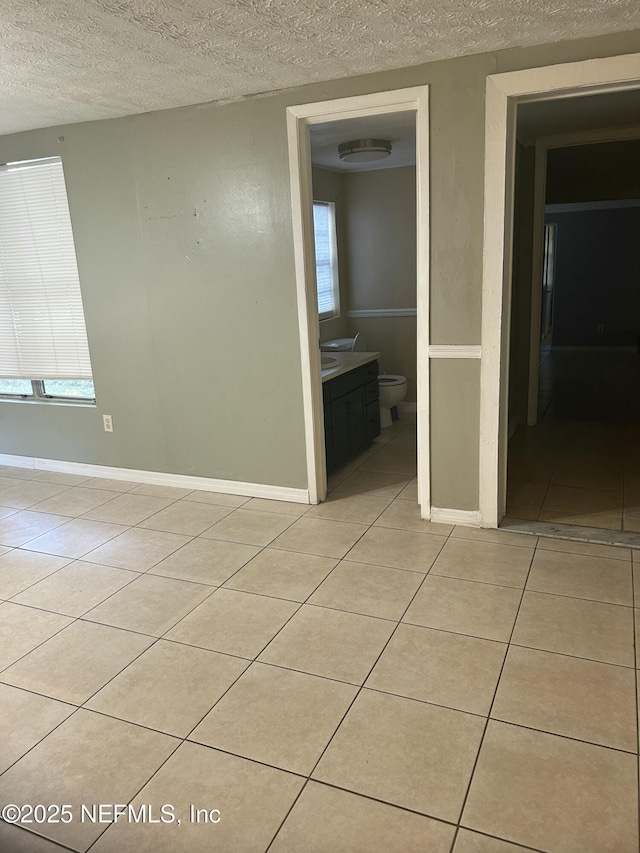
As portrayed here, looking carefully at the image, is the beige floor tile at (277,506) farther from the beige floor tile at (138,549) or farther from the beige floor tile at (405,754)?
the beige floor tile at (405,754)

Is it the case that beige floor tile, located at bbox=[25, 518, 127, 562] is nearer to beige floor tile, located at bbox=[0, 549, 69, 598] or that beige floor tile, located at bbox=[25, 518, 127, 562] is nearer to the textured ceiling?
beige floor tile, located at bbox=[0, 549, 69, 598]

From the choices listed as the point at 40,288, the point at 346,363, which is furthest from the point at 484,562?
the point at 40,288

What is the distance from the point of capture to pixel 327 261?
18.8 feet

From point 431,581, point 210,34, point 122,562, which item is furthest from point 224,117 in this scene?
point 431,581

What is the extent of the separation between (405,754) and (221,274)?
2681 mm

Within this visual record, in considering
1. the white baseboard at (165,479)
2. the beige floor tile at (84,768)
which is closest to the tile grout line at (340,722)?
the beige floor tile at (84,768)

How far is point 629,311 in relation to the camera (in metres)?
9.20

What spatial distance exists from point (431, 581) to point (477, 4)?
2225 mm

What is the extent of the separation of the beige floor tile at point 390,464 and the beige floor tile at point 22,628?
7.25 feet

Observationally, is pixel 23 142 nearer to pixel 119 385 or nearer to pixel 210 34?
pixel 119 385

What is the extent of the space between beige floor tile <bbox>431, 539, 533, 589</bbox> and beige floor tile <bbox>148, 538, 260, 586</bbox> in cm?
95

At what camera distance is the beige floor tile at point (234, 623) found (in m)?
2.38

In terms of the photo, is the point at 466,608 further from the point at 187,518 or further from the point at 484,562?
the point at 187,518

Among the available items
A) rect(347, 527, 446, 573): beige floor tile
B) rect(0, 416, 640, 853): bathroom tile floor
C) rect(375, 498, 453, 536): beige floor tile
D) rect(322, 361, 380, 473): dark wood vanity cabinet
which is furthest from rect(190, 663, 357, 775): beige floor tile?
rect(322, 361, 380, 473): dark wood vanity cabinet
